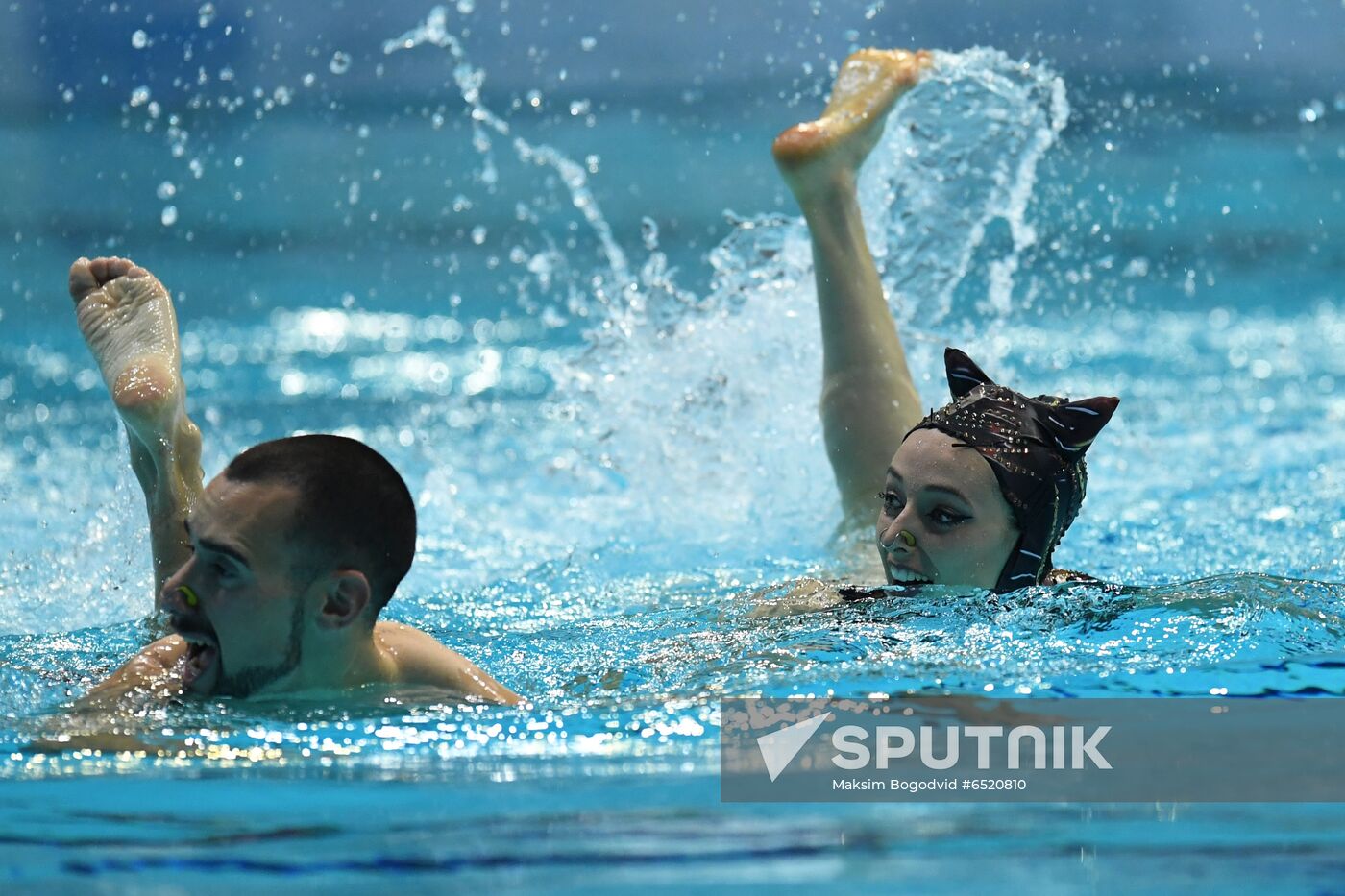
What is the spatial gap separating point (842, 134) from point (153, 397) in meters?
1.86

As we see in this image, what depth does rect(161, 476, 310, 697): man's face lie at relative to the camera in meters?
2.51

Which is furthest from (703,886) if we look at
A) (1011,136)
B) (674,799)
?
(1011,136)

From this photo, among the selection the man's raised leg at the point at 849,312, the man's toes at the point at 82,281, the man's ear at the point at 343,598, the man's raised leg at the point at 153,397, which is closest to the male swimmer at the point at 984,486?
the man's raised leg at the point at 849,312

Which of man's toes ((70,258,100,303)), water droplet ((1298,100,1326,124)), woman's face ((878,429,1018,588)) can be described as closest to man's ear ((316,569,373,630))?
woman's face ((878,429,1018,588))

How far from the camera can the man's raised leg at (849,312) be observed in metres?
4.04

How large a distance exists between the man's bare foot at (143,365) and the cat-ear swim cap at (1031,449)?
1438mm

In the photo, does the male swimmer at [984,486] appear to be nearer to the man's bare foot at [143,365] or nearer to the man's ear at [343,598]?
the man's ear at [343,598]

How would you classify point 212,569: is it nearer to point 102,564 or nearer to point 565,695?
point 565,695

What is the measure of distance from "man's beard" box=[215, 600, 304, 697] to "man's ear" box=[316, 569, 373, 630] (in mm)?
36

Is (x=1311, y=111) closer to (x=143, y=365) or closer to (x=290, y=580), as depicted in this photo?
(x=143, y=365)

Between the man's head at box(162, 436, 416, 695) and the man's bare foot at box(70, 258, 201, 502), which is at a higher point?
the man's bare foot at box(70, 258, 201, 502)

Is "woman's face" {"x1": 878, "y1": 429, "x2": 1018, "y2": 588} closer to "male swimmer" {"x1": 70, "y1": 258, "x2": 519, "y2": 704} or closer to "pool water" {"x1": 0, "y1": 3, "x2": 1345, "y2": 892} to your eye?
"pool water" {"x1": 0, "y1": 3, "x2": 1345, "y2": 892}

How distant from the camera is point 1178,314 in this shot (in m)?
9.91

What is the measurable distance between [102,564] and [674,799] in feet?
7.53
